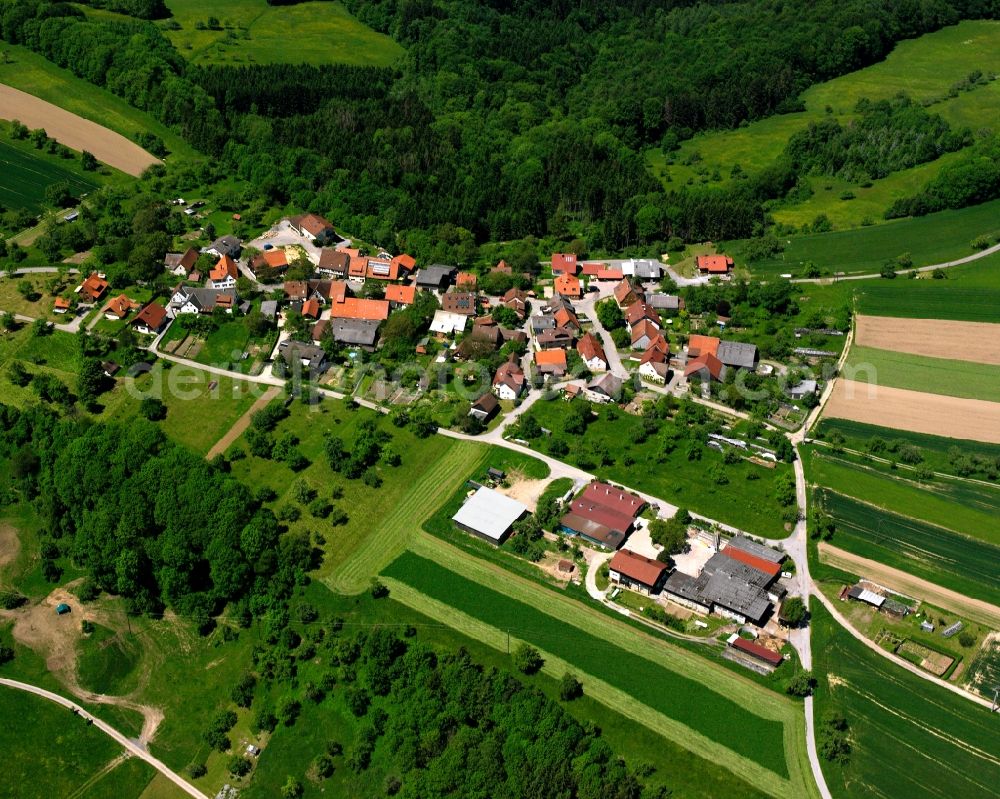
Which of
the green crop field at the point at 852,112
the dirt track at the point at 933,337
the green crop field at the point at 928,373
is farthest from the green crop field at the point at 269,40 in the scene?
the green crop field at the point at 928,373

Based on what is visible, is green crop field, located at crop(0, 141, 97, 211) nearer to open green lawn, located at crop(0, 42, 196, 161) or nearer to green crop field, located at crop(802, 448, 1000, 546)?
open green lawn, located at crop(0, 42, 196, 161)

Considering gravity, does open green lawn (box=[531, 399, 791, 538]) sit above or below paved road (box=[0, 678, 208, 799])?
above

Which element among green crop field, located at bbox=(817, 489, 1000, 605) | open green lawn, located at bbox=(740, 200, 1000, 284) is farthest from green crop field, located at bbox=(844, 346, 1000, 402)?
green crop field, located at bbox=(817, 489, 1000, 605)

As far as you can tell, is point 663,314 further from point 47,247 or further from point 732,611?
point 47,247

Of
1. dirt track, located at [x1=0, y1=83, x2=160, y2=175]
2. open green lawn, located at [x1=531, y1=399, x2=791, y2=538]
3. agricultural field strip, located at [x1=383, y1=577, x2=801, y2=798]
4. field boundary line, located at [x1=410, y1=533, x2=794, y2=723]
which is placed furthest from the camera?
dirt track, located at [x1=0, y1=83, x2=160, y2=175]

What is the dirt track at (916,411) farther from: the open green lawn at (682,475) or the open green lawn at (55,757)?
the open green lawn at (55,757)
